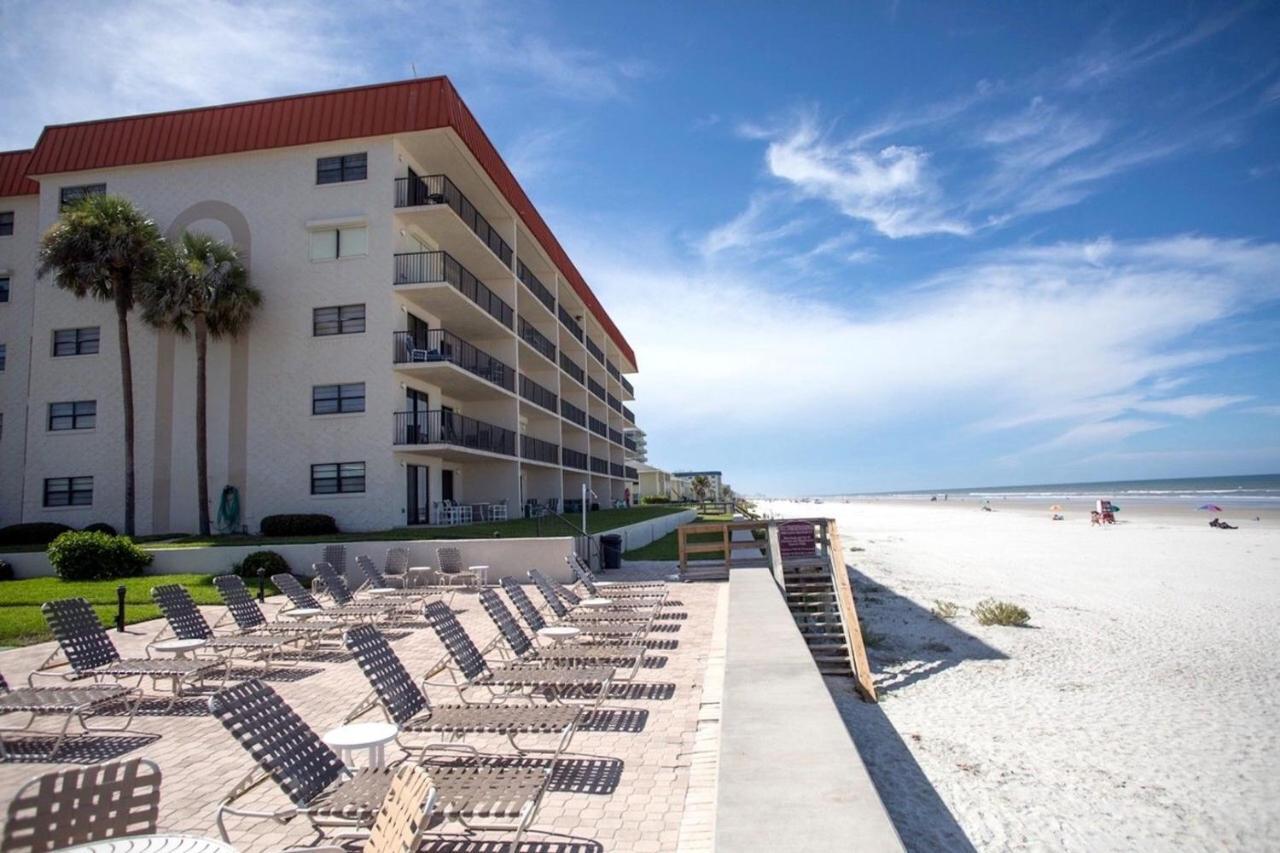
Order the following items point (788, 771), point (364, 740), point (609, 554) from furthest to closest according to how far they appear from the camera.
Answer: point (609, 554) → point (364, 740) → point (788, 771)

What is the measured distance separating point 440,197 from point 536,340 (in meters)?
10.7

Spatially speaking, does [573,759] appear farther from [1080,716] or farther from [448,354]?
[448,354]

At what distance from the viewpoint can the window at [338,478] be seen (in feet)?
73.9

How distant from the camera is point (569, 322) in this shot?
40.3m

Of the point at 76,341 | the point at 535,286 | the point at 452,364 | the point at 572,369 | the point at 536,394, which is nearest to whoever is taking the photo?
the point at 452,364

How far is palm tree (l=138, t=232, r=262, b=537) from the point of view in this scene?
2180 cm

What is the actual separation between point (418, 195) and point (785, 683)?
72.4 ft

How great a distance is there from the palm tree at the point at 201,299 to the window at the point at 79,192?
5.22 meters

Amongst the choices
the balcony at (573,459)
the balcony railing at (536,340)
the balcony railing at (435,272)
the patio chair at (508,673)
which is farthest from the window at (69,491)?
the patio chair at (508,673)

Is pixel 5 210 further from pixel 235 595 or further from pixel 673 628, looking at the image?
pixel 673 628

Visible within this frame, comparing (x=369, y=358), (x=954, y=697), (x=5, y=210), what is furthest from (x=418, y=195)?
(x=954, y=697)

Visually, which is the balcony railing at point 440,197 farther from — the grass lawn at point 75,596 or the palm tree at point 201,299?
the grass lawn at point 75,596

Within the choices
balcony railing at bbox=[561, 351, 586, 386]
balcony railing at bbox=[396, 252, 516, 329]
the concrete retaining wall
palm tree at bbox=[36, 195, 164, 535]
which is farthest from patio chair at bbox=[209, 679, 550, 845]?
balcony railing at bbox=[561, 351, 586, 386]

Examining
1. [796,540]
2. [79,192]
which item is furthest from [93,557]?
[796,540]
